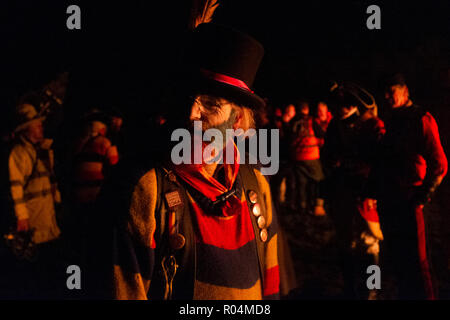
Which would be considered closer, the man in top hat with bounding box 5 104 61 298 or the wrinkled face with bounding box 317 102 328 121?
the man in top hat with bounding box 5 104 61 298

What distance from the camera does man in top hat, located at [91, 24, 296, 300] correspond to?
128 cm

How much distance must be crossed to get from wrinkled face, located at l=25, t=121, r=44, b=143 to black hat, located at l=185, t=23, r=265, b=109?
373 centimetres

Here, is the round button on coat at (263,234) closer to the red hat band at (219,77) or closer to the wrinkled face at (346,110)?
the red hat band at (219,77)

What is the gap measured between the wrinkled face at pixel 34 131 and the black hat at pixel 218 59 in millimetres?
3731

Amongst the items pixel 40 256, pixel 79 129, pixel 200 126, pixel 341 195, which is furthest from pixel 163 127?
pixel 40 256

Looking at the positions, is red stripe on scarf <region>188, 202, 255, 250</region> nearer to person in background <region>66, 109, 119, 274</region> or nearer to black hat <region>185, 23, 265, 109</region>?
black hat <region>185, 23, 265, 109</region>

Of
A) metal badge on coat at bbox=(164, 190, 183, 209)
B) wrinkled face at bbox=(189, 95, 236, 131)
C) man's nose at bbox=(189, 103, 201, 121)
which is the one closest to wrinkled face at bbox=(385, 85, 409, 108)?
wrinkled face at bbox=(189, 95, 236, 131)

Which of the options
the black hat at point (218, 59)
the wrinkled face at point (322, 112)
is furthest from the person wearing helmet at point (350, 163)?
the wrinkled face at point (322, 112)

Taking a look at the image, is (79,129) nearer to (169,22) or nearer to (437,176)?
(169,22)

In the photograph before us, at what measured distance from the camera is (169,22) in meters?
2.32

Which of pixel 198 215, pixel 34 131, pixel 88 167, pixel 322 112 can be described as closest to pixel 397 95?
pixel 198 215

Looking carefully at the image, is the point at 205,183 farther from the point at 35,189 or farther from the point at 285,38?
the point at 35,189

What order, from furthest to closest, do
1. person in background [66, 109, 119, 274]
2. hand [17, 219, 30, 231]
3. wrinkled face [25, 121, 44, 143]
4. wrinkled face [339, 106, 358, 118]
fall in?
wrinkled face [25, 121, 44, 143]
person in background [66, 109, 119, 274]
hand [17, 219, 30, 231]
wrinkled face [339, 106, 358, 118]

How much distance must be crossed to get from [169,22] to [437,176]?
6.92ft
